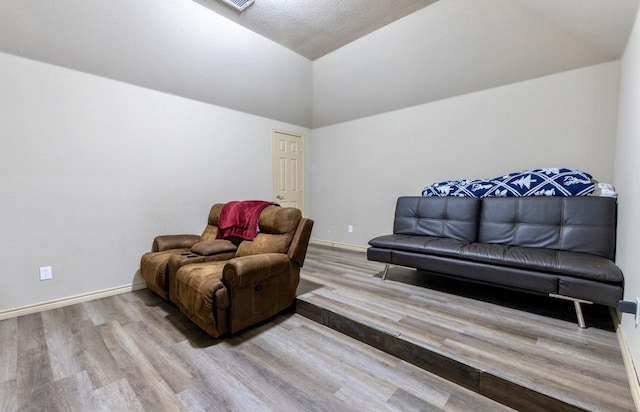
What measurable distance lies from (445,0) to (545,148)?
1854 millimetres

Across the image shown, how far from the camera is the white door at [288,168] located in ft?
14.9

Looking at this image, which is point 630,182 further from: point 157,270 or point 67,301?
point 67,301

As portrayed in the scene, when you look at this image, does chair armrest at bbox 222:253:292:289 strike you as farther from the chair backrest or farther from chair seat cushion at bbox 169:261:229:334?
the chair backrest

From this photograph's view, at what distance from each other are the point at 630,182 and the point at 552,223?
0.77m

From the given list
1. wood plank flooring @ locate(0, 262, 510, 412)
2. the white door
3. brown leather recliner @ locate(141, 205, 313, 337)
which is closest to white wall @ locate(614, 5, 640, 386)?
wood plank flooring @ locate(0, 262, 510, 412)

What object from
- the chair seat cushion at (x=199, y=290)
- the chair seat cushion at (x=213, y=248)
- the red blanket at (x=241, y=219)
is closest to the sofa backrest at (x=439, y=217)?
the red blanket at (x=241, y=219)

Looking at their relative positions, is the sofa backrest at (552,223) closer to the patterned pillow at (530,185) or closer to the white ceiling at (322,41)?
the patterned pillow at (530,185)

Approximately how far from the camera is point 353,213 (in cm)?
459

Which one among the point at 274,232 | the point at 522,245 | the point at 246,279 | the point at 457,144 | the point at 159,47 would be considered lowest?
the point at 246,279

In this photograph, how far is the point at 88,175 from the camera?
2648 millimetres

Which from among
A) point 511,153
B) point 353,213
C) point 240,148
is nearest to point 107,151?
point 240,148

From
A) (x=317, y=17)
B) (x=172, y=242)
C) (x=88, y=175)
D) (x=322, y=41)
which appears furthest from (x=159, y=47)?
(x=172, y=242)

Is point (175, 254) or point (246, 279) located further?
point (175, 254)

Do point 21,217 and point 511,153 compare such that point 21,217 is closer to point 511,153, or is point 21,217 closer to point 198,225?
point 198,225
